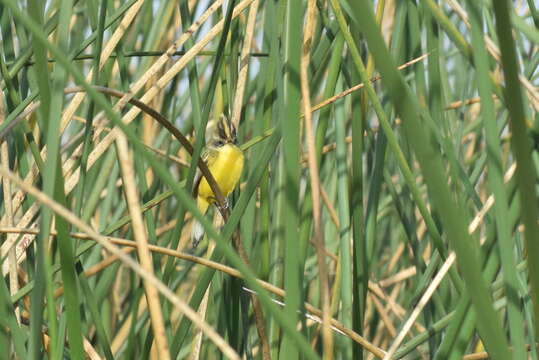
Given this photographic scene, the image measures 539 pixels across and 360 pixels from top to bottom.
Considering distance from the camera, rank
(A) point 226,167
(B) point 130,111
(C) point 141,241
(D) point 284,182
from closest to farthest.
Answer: (C) point 141,241 → (D) point 284,182 → (B) point 130,111 → (A) point 226,167

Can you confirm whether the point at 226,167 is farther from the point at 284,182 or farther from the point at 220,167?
the point at 284,182

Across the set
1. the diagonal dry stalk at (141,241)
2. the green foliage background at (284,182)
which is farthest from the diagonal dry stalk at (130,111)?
the diagonal dry stalk at (141,241)

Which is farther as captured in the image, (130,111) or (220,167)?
(220,167)

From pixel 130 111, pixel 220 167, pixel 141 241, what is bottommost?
pixel 220 167

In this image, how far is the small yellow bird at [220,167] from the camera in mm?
2109

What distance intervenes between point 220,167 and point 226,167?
5 centimetres

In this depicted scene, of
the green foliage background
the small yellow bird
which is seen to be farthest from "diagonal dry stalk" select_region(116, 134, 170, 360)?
the small yellow bird

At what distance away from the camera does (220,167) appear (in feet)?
7.35

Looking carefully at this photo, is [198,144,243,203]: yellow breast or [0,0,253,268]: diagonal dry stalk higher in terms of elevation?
[0,0,253,268]: diagonal dry stalk

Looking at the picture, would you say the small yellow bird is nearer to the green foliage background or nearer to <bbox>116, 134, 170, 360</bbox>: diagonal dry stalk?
the green foliage background

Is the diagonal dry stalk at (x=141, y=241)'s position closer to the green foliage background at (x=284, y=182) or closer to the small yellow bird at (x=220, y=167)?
the green foliage background at (x=284, y=182)

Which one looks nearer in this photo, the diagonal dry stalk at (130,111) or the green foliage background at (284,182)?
the green foliage background at (284,182)

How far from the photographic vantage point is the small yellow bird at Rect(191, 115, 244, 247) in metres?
2.11

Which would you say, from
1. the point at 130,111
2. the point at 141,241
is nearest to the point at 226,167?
the point at 130,111
